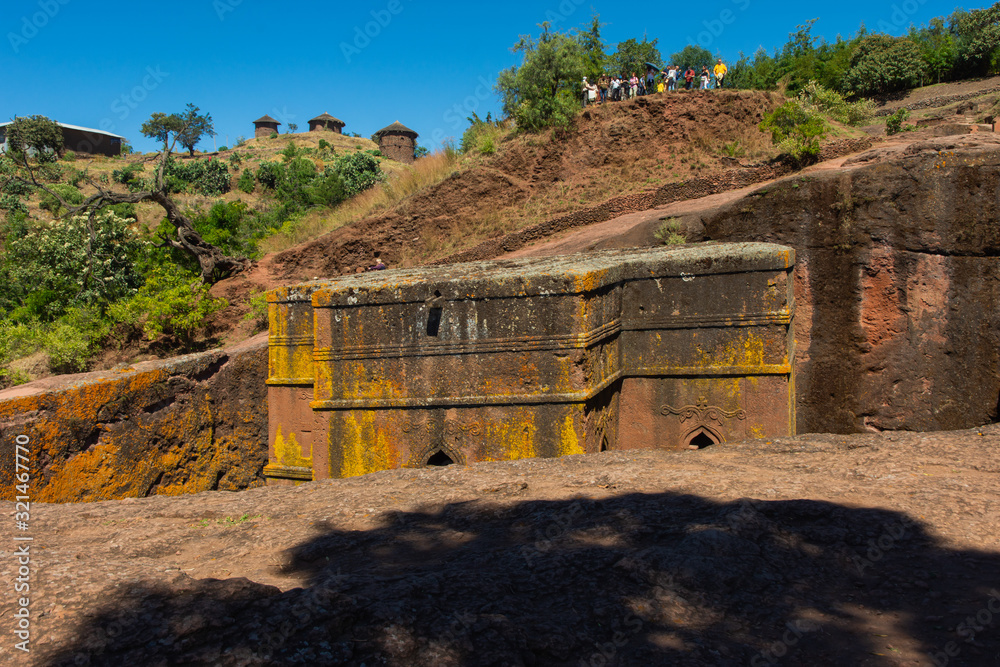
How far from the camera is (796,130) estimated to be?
52.0 feet

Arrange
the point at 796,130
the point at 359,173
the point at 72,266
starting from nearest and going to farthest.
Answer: the point at 796,130, the point at 72,266, the point at 359,173

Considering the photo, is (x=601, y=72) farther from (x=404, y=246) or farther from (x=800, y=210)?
(x=800, y=210)

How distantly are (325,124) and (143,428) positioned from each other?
55.1 meters

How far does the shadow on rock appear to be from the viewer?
7.36 feet

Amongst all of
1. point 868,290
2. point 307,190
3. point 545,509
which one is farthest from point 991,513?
point 307,190

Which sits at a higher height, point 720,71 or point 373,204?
point 720,71

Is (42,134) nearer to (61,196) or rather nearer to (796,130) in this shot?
(61,196)

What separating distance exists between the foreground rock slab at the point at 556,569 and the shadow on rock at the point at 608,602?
1 centimetres

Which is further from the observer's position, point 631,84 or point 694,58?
point 694,58

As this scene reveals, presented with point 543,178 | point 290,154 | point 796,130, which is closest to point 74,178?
point 290,154

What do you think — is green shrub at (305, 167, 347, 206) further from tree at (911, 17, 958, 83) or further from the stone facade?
tree at (911, 17, 958, 83)

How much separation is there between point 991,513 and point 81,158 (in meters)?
54.2

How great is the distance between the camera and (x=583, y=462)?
18.6 feet

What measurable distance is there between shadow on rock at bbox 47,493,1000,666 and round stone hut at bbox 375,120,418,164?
1807 inches
